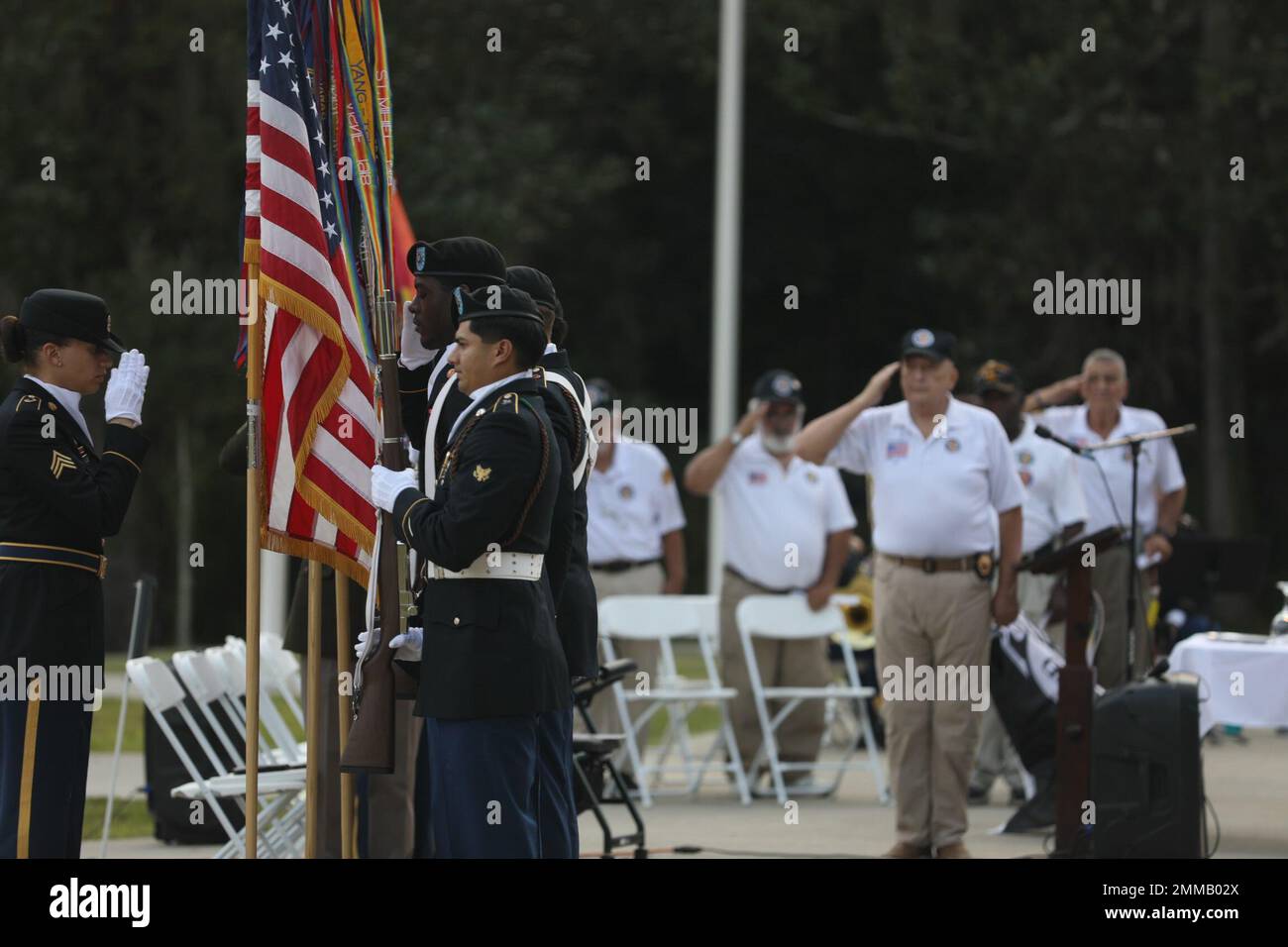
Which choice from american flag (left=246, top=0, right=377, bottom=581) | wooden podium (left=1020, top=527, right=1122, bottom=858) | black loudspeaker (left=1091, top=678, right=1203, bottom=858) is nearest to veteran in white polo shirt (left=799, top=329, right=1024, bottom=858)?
wooden podium (left=1020, top=527, right=1122, bottom=858)

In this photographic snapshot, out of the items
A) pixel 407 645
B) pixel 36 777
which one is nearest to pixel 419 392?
pixel 407 645

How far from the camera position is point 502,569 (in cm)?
611

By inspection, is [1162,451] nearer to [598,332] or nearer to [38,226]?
[38,226]

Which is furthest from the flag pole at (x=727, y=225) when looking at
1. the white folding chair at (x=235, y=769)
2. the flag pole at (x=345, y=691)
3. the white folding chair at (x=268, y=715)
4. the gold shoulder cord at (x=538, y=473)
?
the gold shoulder cord at (x=538, y=473)

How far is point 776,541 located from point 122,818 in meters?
3.79

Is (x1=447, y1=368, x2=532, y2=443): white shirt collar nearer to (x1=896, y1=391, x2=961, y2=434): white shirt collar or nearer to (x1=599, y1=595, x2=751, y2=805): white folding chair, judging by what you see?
(x1=896, y1=391, x2=961, y2=434): white shirt collar

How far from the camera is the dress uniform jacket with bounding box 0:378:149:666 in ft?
21.9

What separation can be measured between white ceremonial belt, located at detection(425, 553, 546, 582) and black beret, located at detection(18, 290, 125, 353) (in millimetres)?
1535

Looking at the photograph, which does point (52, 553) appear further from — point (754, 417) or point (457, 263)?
point (754, 417)

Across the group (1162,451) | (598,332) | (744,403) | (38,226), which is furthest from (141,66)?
(1162,451)

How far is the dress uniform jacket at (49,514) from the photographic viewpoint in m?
6.68

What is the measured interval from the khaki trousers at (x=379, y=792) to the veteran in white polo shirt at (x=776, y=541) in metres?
3.66

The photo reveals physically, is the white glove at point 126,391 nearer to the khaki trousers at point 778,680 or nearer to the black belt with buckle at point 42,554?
the black belt with buckle at point 42,554

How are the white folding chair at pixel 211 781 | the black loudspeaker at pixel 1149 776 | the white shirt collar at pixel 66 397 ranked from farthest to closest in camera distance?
the black loudspeaker at pixel 1149 776, the white folding chair at pixel 211 781, the white shirt collar at pixel 66 397
